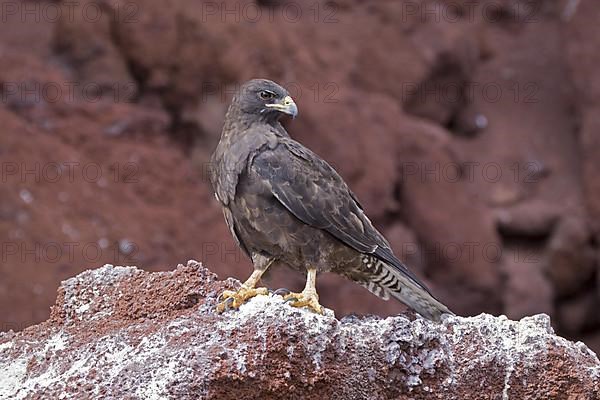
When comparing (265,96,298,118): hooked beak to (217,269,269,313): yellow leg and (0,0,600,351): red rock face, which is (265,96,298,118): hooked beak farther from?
(0,0,600,351): red rock face

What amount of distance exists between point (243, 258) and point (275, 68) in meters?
2.12

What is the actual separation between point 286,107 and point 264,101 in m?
0.14

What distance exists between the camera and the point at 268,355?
5.08m

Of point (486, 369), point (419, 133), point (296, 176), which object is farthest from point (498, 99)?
point (486, 369)

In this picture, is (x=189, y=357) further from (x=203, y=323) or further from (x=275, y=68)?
(x=275, y=68)

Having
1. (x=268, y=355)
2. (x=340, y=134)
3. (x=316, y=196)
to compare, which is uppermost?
(x=340, y=134)

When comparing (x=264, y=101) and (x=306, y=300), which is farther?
(x=264, y=101)

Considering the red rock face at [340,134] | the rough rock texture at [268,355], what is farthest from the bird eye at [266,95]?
the red rock face at [340,134]

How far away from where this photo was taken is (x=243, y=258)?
11656 millimetres

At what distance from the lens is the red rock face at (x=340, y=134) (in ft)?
36.6

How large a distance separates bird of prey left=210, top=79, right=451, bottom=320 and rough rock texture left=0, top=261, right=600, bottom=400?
2.98ft
